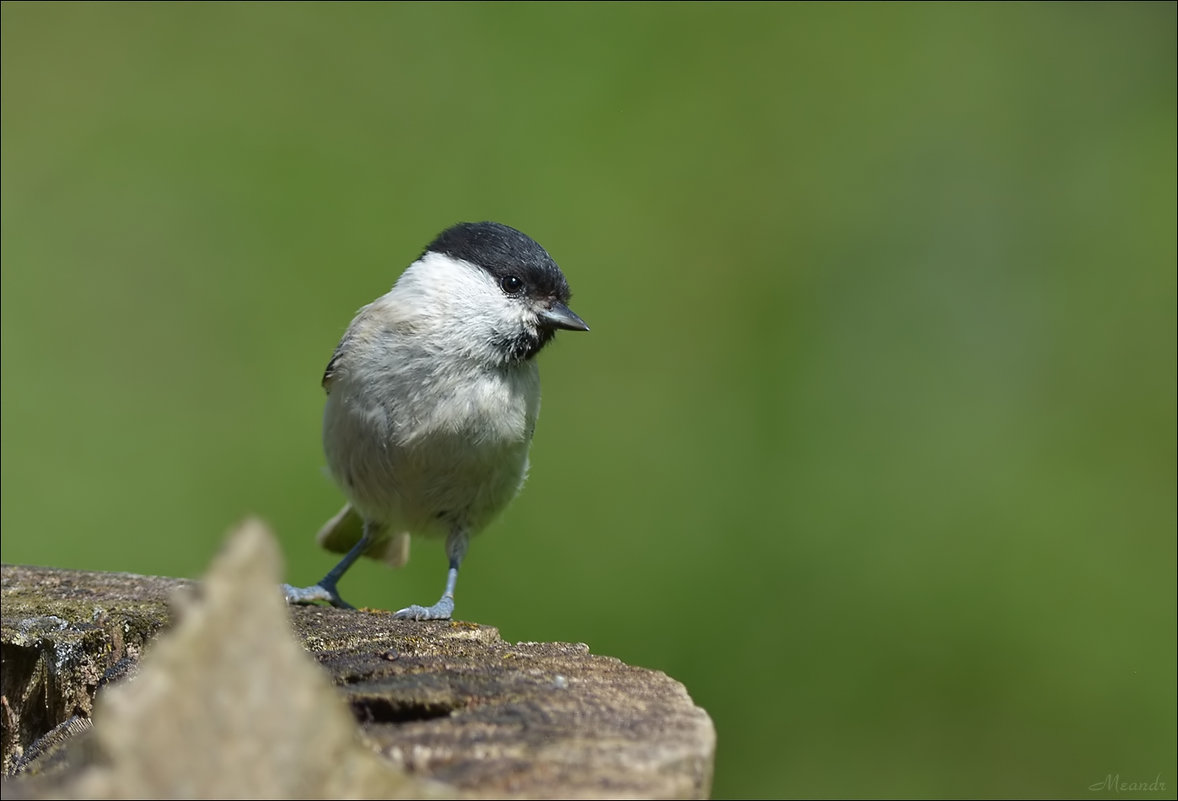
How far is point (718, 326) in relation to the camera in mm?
5234

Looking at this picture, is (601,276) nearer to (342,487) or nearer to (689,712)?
(342,487)

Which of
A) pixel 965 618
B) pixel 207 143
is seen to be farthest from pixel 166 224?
pixel 965 618

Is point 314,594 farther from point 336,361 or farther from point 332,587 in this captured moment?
point 336,361

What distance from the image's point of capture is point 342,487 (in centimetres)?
360

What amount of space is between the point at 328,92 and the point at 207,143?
60cm

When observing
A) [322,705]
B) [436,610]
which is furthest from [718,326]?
[322,705]

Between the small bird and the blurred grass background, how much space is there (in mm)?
913

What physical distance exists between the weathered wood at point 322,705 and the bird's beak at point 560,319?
1204 mm

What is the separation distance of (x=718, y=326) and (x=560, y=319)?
197 centimetres

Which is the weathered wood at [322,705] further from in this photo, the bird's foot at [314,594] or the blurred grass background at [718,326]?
the blurred grass background at [718,326]

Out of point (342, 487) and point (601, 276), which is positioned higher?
point (601, 276)

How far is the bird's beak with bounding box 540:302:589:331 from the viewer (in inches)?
133

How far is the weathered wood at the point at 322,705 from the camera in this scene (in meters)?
1.13

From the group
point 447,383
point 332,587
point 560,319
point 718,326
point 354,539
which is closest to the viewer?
point 447,383
